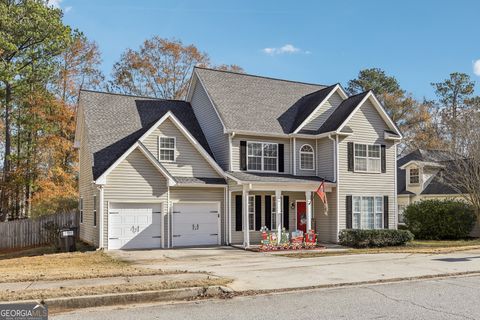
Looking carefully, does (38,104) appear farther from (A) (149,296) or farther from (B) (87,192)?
(A) (149,296)

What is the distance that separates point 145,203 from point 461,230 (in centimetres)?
1838

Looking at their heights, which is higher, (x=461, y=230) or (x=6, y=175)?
(x=6, y=175)

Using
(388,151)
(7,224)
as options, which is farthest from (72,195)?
(388,151)

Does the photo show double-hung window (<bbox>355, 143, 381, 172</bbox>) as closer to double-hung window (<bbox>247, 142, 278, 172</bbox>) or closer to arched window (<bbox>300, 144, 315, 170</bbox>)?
arched window (<bbox>300, 144, 315, 170</bbox>)

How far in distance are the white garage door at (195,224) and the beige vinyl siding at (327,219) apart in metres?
5.55

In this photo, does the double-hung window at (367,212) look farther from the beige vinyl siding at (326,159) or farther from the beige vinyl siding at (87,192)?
the beige vinyl siding at (87,192)

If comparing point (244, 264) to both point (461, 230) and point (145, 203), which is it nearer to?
point (145, 203)

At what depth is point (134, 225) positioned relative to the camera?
22.4 m

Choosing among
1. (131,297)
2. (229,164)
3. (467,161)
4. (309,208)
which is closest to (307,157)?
(309,208)

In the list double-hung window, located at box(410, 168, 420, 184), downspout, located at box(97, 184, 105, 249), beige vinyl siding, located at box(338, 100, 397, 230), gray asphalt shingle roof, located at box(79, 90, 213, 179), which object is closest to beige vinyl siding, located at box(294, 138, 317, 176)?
beige vinyl siding, located at box(338, 100, 397, 230)

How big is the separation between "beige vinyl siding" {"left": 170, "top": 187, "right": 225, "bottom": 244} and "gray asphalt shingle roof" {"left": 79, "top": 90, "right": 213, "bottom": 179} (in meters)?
2.69

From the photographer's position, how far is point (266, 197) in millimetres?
25422

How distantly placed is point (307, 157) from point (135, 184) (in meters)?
9.60

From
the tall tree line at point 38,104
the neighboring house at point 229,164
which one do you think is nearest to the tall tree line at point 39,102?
the tall tree line at point 38,104
